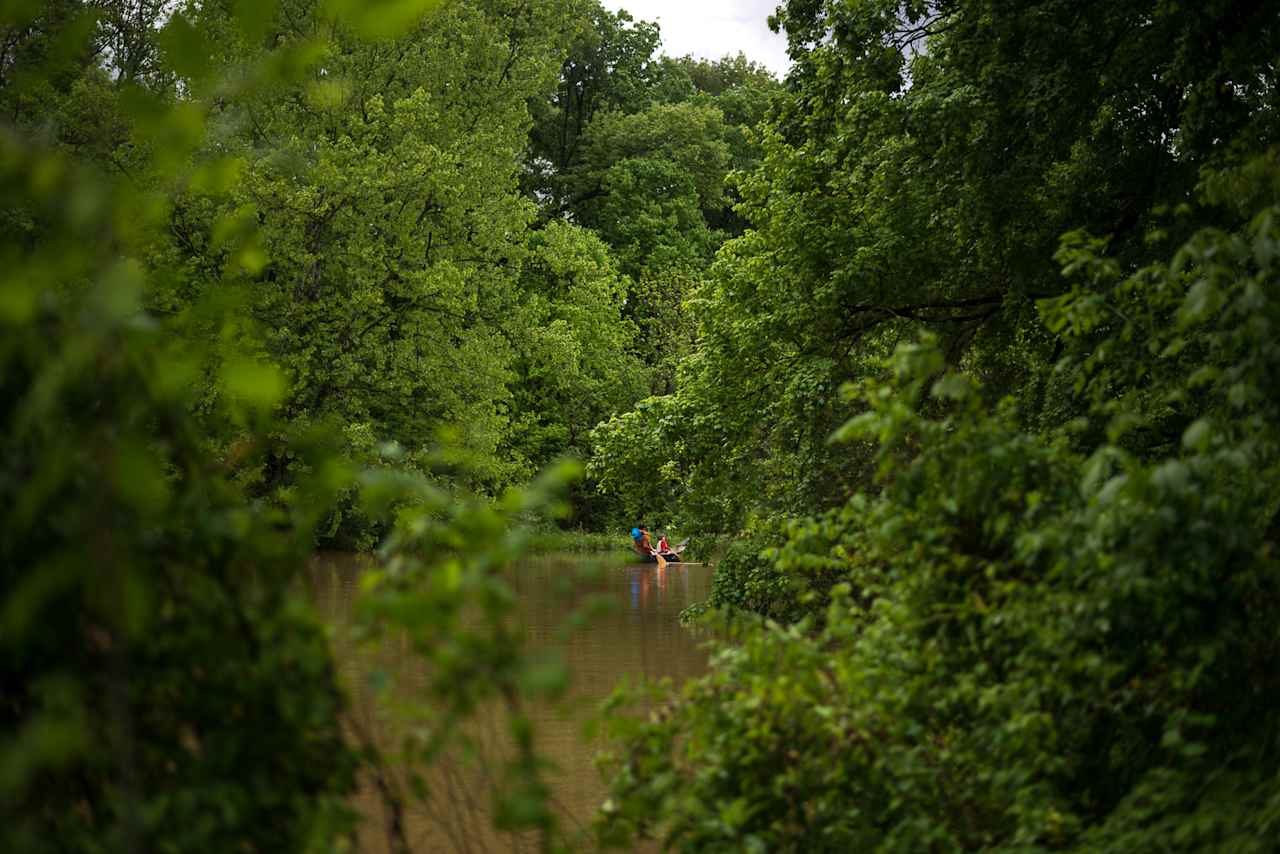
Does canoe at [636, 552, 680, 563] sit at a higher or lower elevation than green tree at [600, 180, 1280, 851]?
lower

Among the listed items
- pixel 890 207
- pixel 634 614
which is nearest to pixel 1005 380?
pixel 890 207

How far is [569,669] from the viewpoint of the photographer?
2.30 metres

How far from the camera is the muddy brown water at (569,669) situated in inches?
113

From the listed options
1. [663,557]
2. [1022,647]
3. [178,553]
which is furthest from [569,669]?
[663,557]

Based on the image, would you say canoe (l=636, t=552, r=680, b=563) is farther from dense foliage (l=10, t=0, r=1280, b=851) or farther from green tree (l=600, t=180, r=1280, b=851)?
green tree (l=600, t=180, r=1280, b=851)

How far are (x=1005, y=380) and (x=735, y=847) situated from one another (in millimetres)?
11786

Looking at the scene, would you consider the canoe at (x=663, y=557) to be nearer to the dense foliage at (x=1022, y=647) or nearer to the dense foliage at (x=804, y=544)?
the dense foliage at (x=804, y=544)

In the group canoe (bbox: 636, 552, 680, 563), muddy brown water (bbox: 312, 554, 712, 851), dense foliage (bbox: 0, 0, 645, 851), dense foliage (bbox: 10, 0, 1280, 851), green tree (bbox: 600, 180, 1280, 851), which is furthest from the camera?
canoe (bbox: 636, 552, 680, 563)

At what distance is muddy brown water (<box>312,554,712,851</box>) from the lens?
9.43 ft

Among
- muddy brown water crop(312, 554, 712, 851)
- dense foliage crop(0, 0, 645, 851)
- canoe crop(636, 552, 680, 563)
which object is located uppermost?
dense foliage crop(0, 0, 645, 851)

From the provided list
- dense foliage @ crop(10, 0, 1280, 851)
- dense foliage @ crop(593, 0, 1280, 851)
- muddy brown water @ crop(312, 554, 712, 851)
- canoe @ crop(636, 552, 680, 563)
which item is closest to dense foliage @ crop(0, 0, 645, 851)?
dense foliage @ crop(10, 0, 1280, 851)

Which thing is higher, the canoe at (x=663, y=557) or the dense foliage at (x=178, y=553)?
the dense foliage at (x=178, y=553)

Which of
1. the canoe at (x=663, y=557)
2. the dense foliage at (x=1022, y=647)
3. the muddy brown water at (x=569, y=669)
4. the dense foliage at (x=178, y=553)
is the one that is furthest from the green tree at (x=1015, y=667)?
the canoe at (x=663, y=557)

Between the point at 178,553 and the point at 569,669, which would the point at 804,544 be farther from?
the point at 178,553
